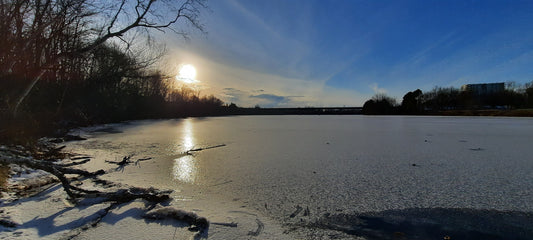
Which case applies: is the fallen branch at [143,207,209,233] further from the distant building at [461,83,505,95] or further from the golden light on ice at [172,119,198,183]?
the distant building at [461,83,505,95]

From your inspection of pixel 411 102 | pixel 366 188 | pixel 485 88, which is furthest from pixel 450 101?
pixel 366 188

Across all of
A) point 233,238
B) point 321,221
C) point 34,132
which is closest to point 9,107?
point 34,132

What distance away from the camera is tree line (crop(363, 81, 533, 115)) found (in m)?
36.2

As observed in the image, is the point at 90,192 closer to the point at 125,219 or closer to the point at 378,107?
the point at 125,219

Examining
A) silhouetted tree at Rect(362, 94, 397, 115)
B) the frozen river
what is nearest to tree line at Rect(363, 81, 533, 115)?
silhouetted tree at Rect(362, 94, 397, 115)

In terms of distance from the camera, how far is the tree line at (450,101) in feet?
119

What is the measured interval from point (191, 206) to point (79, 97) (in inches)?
556

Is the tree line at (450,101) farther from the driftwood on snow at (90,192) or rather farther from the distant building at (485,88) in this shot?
the driftwood on snow at (90,192)

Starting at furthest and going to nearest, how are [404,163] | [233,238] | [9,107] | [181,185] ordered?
[9,107], [404,163], [181,185], [233,238]

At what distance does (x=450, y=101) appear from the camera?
39.2 meters

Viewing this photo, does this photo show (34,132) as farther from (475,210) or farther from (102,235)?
(475,210)

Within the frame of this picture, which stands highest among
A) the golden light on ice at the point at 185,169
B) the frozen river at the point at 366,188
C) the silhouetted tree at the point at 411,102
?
the silhouetted tree at the point at 411,102

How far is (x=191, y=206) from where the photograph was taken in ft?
6.73

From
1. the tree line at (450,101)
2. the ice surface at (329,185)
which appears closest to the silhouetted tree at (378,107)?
the tree line at (450,101)
